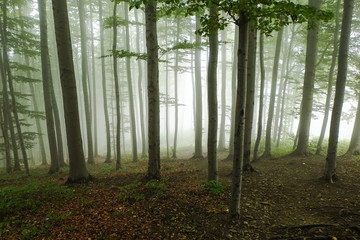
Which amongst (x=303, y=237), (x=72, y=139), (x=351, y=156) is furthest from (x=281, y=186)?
(x=72, y=139)

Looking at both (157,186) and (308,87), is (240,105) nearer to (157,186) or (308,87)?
(157,186)

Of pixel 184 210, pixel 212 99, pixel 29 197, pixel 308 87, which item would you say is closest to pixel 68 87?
pixel 29 197

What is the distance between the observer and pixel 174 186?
23.4 ft

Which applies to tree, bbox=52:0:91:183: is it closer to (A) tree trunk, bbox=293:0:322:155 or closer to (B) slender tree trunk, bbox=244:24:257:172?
(B) slender tree trunk, bbox=244:24:257:172

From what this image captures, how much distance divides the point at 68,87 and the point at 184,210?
635 centimetres

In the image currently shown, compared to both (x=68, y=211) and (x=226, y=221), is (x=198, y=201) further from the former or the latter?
(x=68, y=211)

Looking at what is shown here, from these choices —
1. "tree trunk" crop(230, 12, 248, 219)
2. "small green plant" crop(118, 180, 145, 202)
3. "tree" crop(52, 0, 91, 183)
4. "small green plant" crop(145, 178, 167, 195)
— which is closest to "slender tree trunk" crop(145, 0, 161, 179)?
"small green plant" crop(145, 178, 167, 195)

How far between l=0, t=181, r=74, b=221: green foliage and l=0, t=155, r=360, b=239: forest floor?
0.9 inches


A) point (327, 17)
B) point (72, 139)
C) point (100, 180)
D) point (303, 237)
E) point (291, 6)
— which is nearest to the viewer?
point (291, 6)

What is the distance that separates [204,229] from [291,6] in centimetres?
506

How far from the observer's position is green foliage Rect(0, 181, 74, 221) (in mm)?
5438

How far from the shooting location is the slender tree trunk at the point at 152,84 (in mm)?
6828

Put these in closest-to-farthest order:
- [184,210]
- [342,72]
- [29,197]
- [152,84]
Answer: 1. [184,210]
2. [29,197]
3. [342,72]
4. [152,84]

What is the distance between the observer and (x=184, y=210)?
17.6 ft
